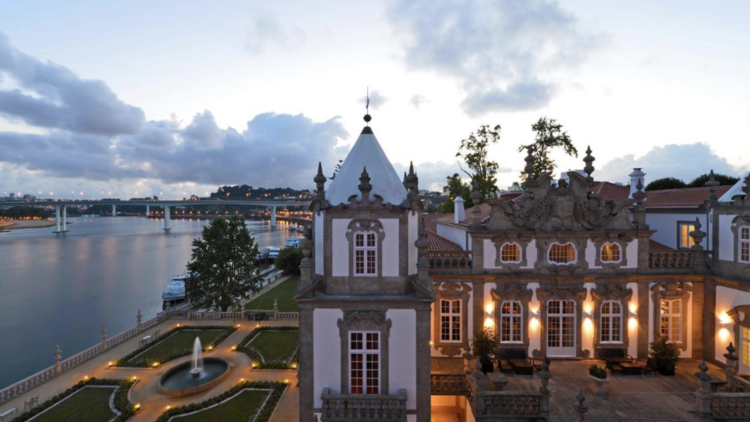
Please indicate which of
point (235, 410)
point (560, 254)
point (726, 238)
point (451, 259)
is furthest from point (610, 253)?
point (235, 410)

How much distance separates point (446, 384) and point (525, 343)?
568 cm

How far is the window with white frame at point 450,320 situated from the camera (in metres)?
18.4

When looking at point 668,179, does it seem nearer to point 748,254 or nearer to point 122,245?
point 748,254

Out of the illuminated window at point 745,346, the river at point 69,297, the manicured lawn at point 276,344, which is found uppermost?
the illuminated window at point 745,346

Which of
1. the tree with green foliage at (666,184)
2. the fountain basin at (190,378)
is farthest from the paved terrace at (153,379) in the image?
the tree with green foliage at (666,184)

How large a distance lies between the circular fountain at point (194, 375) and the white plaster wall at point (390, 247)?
1494 cm

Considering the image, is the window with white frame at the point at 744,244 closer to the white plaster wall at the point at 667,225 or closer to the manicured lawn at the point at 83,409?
the white plaster wall at the point at 667,225

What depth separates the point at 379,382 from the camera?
43.8 feet

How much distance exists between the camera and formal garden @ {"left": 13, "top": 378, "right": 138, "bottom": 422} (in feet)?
57.6

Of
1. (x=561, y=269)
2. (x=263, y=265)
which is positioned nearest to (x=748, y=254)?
(x=561, y=269)

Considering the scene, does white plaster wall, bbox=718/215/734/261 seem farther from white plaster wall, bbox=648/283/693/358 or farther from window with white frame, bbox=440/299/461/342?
window with white frame, bbox=440/299/461/342

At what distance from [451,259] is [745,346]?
14608 mm

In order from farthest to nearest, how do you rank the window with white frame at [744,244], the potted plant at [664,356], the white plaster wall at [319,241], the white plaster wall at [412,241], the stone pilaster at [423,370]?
the window with white frame at [744,244], the potted plant at [664,356], the white plaster wall at [412,241], the white plaster wall at [319,241], the stone pilaster at [423,370]

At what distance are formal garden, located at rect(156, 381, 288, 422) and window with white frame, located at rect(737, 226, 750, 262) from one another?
24968 mm
